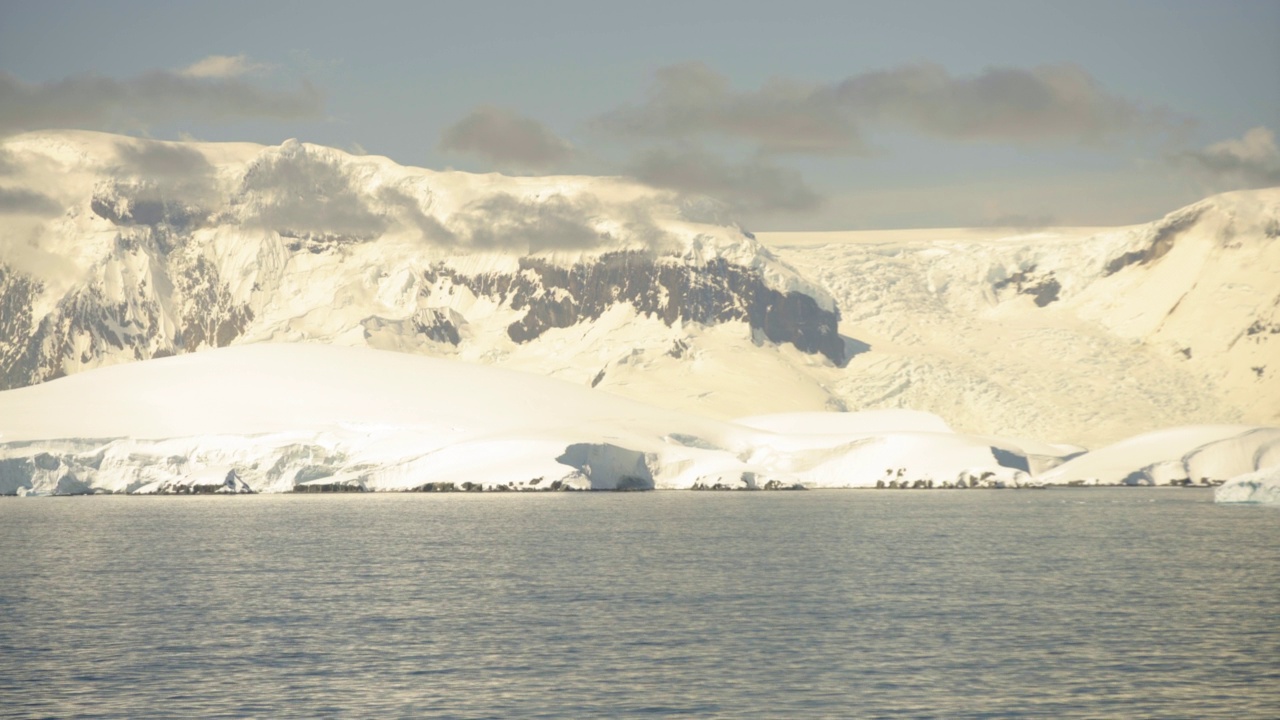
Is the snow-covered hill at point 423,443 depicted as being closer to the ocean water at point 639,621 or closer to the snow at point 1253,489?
the snow at point 1253,489

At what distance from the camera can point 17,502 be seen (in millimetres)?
142750

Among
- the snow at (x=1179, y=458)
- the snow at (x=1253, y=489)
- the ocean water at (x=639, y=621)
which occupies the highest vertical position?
the snow at (x=1179, y=458)

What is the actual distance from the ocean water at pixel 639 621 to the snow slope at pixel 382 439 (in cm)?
5609

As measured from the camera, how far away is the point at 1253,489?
12500 centimetres

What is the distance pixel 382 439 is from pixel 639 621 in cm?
11070

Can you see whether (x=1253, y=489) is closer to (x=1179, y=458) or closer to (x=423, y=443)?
(x=1179, y=458)

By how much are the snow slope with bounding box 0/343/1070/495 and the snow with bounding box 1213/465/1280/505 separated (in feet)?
158

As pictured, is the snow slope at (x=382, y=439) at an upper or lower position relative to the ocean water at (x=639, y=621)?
upper

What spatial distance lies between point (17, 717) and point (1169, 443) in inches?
6675

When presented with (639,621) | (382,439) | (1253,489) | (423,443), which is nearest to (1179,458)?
(1253,489)

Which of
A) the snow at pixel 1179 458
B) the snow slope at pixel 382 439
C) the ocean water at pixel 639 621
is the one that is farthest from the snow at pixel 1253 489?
the snow at pixel 1179 458

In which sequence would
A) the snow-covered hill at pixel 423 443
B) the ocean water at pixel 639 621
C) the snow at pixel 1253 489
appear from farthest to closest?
1. the snow-covered hill at pixel 423 443
2. the snow at pixel 1253 489
3. the ocean water at pixel 639 621

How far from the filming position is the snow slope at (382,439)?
151750 mm

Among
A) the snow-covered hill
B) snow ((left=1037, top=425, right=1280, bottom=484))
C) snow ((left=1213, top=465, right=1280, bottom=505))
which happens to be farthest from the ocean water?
snow ((left=1037, top=425, right=1280, bottom=484))
